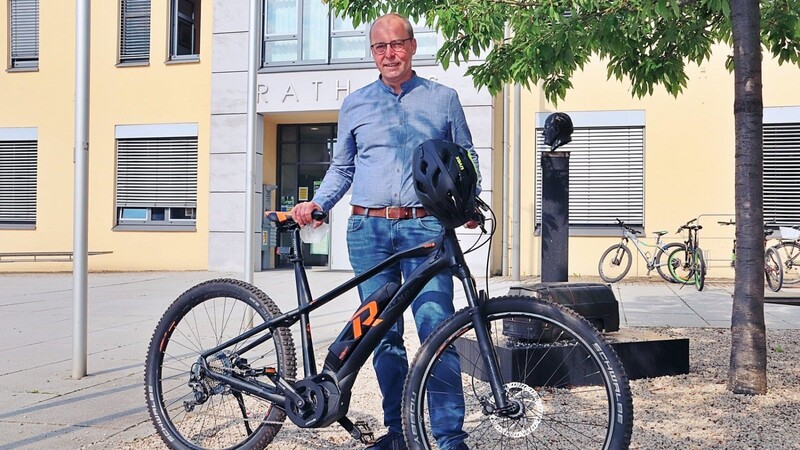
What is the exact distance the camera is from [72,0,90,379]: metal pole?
4973mm

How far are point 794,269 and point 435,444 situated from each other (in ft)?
37.5

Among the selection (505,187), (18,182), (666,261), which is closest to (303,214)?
(666,261)

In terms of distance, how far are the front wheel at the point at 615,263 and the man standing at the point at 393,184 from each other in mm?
10310

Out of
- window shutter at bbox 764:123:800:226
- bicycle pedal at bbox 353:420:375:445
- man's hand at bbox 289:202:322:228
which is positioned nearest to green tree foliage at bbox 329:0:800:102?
man's hand at bbox 289:202:322:228

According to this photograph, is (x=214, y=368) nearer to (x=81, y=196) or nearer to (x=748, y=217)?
(x=81, y=196)

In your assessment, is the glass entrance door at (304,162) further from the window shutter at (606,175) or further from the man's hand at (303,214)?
the man's hand at (303,214)

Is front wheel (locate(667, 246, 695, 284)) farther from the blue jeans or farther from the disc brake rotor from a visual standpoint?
the disc brake rotor

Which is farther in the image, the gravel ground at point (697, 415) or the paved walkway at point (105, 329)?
the paved walkway at point (105, 329)

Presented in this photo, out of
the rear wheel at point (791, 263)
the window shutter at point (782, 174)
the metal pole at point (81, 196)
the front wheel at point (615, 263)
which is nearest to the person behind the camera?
the metal pole at point (81, 196)

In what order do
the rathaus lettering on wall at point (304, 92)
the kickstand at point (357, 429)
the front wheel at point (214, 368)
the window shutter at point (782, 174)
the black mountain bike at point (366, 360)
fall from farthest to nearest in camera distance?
the rathaus lettering on wall at point (304, 92) → the window shutter at point (782, 174) → the front wheel at point (214, 368) → the kickstand at point (357, 429) → the black mountain bike at point (366, 360)

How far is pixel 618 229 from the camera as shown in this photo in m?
14.0

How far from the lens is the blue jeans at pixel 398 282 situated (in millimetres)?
2836

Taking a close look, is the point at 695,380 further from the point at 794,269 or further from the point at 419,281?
the point at 794,269

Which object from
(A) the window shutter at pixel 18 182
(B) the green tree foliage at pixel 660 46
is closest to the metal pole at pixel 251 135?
(B) the green tree foliage at pixel 660 46
